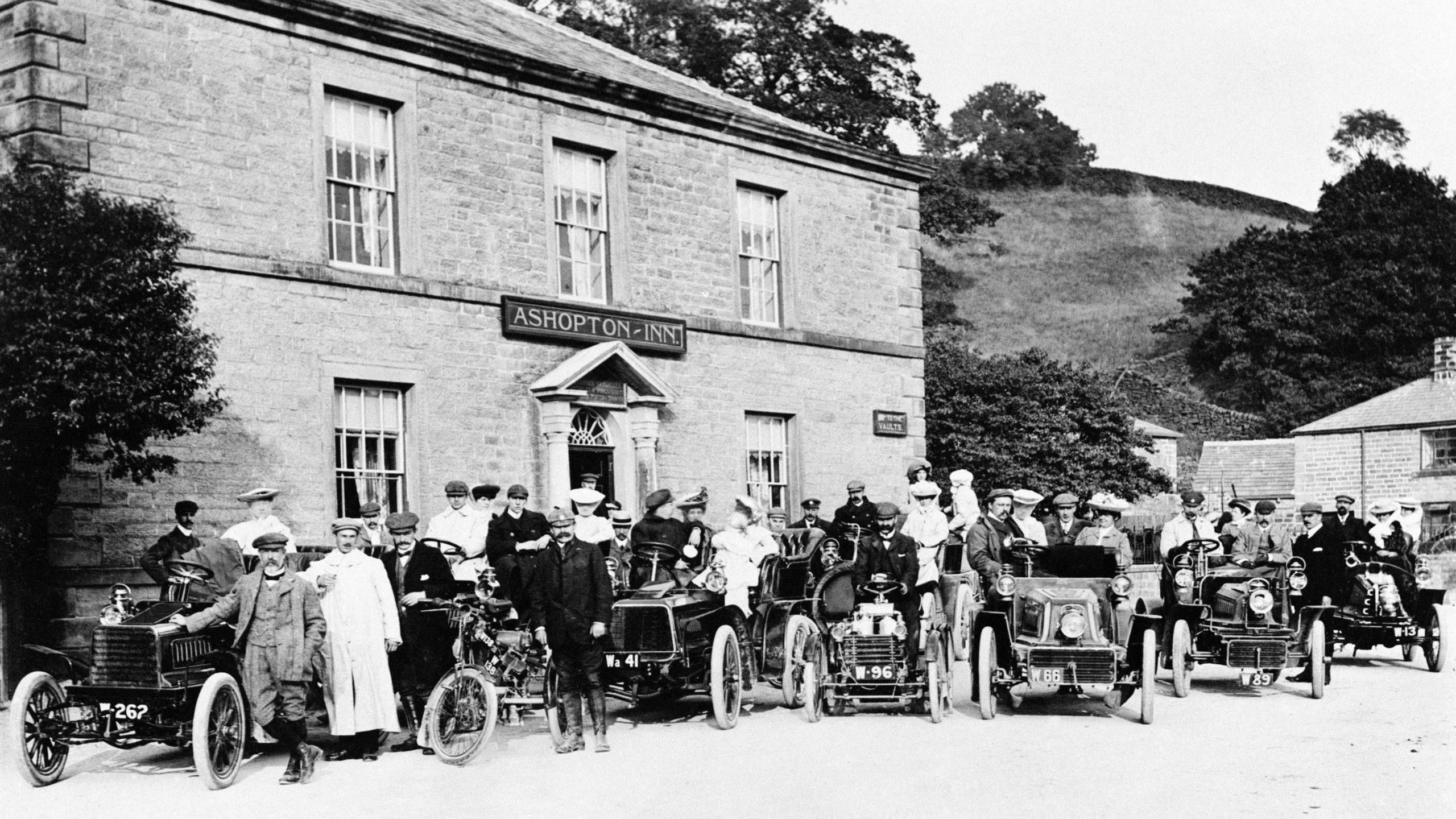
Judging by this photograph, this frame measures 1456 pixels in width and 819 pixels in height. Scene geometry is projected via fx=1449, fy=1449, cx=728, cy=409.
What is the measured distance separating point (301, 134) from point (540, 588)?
23.4ft

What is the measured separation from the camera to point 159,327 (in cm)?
1162

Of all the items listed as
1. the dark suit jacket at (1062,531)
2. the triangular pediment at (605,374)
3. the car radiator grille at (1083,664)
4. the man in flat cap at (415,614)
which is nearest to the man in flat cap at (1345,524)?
the dark suit jacket at (1062,531)

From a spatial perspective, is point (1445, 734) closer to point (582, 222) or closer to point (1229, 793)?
point (1229, 793)

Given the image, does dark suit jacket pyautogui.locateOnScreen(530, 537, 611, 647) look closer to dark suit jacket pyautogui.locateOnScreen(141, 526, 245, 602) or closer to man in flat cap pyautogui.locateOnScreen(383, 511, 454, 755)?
man in flat cap pyautogui.locateOnScreen(383, 511, 454, 755)

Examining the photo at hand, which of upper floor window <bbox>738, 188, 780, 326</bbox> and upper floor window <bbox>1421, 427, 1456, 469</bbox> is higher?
upper floor window <bbox>738, 188, 780, 326</bbox>

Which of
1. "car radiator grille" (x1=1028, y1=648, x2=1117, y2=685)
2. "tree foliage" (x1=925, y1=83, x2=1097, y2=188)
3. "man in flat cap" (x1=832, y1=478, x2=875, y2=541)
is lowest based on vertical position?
"car radiator grille" (x1=1028, y1=648, x2=1117, y2=685)

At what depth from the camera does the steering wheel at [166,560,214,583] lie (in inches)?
393

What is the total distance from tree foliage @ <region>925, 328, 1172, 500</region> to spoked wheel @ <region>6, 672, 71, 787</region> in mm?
23243

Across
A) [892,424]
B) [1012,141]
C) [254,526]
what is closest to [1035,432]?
[892,424]

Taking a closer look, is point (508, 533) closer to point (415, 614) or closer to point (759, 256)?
point (415, 614)

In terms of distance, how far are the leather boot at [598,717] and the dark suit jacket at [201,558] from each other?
8.78ft

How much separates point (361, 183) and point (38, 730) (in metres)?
8.07

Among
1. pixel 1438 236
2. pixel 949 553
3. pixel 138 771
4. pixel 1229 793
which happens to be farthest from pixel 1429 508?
pixel 138 771

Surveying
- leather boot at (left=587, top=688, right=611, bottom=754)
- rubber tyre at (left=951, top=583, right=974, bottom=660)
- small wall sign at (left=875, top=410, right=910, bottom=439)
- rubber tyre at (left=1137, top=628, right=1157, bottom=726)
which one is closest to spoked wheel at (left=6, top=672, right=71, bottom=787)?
leather boot at (left=587, top=688, right=611, bottom=754)
